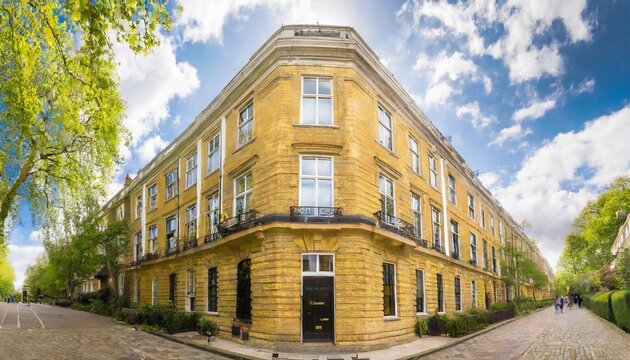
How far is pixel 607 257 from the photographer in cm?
5878

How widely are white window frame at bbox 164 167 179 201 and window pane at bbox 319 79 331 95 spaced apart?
13.8 m

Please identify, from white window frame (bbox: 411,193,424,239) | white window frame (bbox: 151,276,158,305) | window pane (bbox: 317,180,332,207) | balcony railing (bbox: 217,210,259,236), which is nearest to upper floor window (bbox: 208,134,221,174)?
balcony railing (bbox: 217,210,259,236)

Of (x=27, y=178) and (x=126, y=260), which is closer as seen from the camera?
(x=27, y=178)

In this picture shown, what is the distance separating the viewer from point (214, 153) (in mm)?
22156

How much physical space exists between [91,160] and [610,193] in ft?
216

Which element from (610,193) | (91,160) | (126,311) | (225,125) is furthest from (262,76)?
(610,193)

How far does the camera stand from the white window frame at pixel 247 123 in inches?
726

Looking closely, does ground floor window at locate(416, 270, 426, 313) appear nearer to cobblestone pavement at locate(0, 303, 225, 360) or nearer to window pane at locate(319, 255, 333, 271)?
window pane at locate(319, 255, 333, 271)

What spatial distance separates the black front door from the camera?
1430 cm

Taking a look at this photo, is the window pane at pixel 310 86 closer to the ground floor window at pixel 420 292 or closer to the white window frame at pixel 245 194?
the white window frame at pixel 245 194

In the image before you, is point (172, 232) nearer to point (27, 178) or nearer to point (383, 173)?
point (27, 178)

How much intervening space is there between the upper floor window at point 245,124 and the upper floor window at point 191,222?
670 centimetres

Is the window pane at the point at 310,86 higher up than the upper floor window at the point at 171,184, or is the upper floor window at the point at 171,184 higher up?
the window pane at the point at 310,86

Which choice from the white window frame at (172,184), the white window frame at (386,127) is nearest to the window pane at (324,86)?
the white window frame at (386,127)
